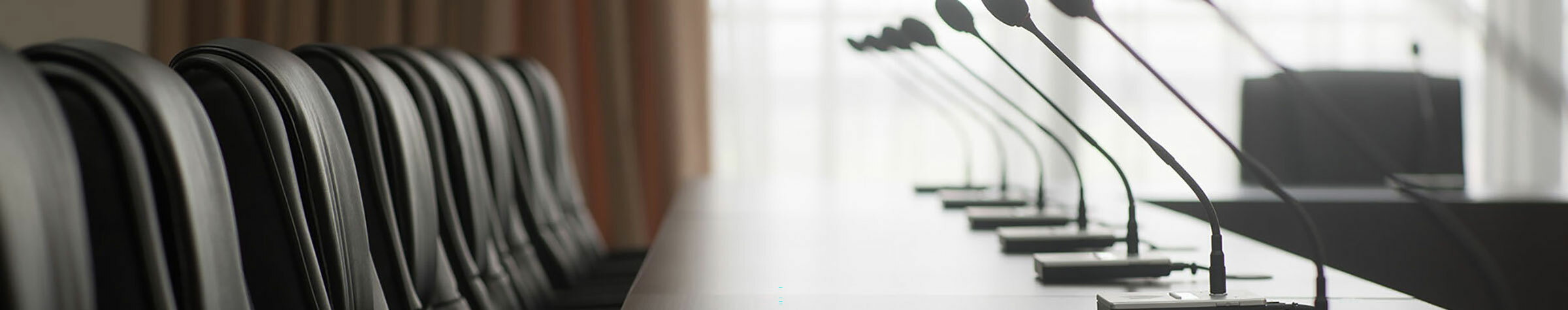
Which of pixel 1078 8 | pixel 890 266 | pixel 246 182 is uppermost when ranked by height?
pixel 1078 8

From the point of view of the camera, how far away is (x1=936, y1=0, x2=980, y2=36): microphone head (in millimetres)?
1319

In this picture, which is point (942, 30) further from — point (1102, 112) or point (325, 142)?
point (325, 142)

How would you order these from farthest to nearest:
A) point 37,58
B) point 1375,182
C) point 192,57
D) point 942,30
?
point 942,30, point 1375,182, point 192,57, point 37,58

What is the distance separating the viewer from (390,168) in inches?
52.9

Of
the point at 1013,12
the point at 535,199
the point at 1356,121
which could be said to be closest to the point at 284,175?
the point at 1013,12

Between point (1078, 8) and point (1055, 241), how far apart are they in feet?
1.78

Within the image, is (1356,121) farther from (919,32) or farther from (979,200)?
(919,32)

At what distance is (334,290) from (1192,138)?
12.0ft

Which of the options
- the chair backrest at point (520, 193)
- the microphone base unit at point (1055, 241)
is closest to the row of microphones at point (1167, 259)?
the microphone base unit at point (1055, 241)

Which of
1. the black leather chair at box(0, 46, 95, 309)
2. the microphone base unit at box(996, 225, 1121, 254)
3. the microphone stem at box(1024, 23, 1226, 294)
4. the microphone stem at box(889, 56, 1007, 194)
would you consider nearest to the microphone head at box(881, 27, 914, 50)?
the microphone stem at box(889, 56, 1007, 194)

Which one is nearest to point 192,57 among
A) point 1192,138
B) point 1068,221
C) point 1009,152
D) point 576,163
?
point 1068,221

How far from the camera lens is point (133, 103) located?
2.39 feet

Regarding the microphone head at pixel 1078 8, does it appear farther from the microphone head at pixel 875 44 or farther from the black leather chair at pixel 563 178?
the black leather chair at pixel 563 178

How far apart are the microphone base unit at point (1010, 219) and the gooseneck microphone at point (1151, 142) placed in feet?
2.16
